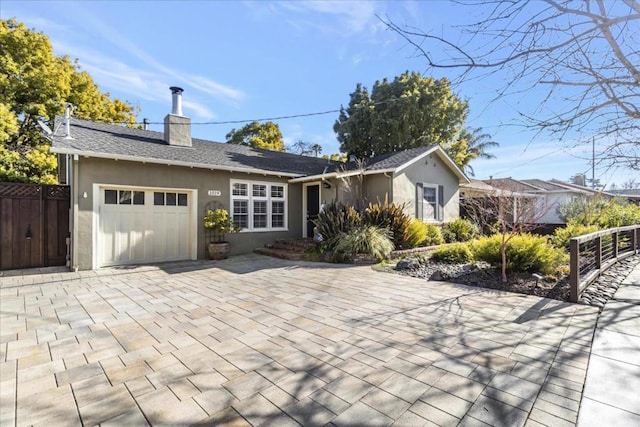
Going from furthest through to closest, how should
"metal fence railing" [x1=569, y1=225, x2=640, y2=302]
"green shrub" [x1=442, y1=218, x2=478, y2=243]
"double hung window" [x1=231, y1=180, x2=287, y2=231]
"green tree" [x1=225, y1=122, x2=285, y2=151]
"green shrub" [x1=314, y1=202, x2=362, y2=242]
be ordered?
1. "green tree" [x1=225, y1=122, x2=285, y2=151]
2. "green shrub" [x1=442, y1=218, x2=478, y2=243]
3. "double hung window" [x1=231, y1=180, x2=287, y2=231]
4. "green shrub" [x1=314, y1=202, x2=362, y2=242]
5. "metal fence railing" [x1=569, y1=225, x2=640, y2=302]

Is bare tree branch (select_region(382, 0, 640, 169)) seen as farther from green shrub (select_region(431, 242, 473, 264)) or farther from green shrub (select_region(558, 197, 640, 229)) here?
green shrub (select_region(558, 197, 640, 229))

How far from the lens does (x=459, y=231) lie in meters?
12.6

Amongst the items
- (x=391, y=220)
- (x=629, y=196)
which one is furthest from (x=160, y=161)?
(x=629, y=196)

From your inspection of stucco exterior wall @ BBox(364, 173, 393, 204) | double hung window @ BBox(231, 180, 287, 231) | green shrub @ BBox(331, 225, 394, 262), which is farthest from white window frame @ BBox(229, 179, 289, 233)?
stucco exterior wall @ BBox(364, 173, 393, 204)

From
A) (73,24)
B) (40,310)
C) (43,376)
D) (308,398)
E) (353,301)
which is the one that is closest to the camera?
(308,398)

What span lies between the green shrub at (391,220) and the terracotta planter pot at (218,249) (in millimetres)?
4468

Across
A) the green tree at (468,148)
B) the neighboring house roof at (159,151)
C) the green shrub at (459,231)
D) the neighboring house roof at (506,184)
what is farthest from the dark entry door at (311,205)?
the green tree at (468,148)

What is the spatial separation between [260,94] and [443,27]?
12.2 meters

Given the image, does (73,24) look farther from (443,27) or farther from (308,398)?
(308,398)

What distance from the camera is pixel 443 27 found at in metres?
3.22

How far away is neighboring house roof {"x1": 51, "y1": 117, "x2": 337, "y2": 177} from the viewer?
8.07 m

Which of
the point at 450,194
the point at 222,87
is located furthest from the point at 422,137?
the point at 222,87

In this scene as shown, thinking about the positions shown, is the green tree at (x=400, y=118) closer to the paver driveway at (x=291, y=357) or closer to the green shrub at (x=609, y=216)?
the green shrub at (x=609, y=216)

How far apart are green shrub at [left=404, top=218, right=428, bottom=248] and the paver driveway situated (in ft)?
14.3
